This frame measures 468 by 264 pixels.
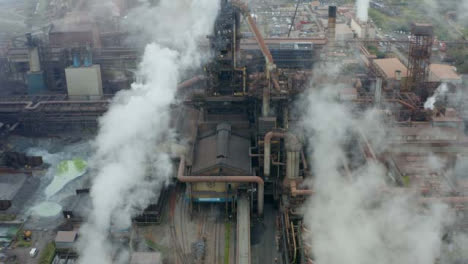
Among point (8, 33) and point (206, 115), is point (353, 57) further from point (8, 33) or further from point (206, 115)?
point (8, 33)

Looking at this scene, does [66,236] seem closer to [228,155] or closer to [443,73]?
[228,155]

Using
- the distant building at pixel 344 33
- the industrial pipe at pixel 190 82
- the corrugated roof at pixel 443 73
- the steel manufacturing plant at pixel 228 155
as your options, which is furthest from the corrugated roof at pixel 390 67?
the industrial pipe at pixel 190 82

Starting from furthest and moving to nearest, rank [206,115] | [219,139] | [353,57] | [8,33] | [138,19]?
[8,33] → [138,19] → [353,57] → [206,115] → [219,139]

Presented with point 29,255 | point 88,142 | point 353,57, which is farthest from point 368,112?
point 29,255

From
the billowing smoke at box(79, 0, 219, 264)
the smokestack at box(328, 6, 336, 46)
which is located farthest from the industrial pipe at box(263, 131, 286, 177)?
the smokestack at box(328, 6, 336, 46)

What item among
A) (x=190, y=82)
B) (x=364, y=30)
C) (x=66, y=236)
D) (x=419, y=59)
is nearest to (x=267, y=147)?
(x=190, y=82)

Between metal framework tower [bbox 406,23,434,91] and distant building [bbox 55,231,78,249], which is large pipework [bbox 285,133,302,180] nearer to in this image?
distant building [bbox 55,231,78,249]

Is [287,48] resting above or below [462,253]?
above

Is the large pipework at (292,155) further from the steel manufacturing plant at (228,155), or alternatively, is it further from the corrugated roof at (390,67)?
the corrugated roof at (390,67)
